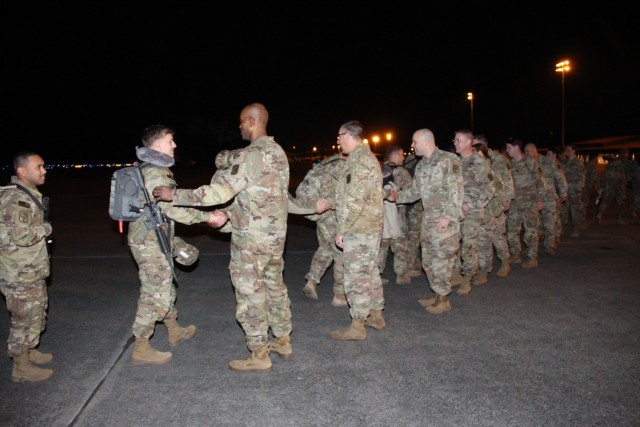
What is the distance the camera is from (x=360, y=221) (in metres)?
4.66

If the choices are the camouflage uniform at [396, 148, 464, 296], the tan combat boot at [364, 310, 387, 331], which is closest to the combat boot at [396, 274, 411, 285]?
the camouflage uniform at [396, 148, 464, 296]

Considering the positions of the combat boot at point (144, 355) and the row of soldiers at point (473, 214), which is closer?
the combat boot at point (144, 355)

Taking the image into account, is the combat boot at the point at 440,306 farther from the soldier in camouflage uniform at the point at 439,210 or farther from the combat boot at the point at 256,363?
the combat boot at the point at 256,363

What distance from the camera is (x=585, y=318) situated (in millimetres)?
5230

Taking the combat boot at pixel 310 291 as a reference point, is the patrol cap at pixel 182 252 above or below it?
above

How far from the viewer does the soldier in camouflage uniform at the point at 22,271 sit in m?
3.93

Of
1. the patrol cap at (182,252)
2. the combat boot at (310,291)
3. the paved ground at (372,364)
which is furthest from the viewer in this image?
the combat boot at (310,291)

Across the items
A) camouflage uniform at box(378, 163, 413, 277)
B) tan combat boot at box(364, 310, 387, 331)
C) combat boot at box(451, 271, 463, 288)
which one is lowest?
tan combat boot at box(364, 310, 387, 331)

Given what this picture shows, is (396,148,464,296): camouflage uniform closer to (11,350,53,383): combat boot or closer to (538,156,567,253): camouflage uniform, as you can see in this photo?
(538,156,567,253): camouflage uniform

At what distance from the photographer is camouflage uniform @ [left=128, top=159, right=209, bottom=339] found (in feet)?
13.5

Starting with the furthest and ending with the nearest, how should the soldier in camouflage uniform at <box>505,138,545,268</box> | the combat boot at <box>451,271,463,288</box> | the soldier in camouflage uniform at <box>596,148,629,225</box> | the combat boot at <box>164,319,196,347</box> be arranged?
the soldier in camouflage uniform at <box>596,148,629,225</box> < the soldier in camouflage uniform at <box>505,138,545,268</box> < the combat boot at <box>451,271,463,288</box> < the combat boot at <box>164,319,196,347</box>

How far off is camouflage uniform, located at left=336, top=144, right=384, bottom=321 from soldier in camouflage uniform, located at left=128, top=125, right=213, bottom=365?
55.3 inches

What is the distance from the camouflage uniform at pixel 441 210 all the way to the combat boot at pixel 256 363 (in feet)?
8.00

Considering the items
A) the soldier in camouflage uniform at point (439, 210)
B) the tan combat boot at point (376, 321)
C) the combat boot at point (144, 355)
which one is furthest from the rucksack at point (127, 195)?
the soldier in camouflage uniform at point (439, 210)
